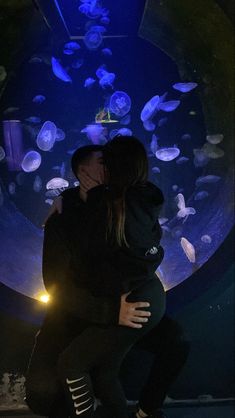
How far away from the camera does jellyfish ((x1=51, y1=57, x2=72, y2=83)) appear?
255 centimetres

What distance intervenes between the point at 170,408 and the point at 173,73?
1.87 metres

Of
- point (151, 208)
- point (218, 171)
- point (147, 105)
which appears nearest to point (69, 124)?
point (147, 105)

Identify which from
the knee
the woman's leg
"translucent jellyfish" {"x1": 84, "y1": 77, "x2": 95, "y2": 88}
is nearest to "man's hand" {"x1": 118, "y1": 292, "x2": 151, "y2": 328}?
the woman's leg

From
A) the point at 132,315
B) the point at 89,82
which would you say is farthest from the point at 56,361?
the point at 89,82

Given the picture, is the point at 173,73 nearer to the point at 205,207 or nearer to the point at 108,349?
the point at 205,207

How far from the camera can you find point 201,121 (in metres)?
2.66

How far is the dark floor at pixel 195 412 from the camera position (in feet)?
7.58

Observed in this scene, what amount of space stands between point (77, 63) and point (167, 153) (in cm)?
75

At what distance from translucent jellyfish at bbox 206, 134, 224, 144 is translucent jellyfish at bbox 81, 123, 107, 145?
618mm

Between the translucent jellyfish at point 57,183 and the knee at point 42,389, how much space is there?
116cm

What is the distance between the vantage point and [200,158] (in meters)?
2.71

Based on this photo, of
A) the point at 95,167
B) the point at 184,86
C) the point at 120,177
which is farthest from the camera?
the point at 184,86

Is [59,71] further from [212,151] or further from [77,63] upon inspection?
[212,151]

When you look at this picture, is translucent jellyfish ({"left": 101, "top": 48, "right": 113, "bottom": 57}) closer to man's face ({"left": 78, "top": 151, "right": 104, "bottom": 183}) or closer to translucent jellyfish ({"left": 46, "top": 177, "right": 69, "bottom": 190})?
translucent jellyfish ({"left": 46, "top": 177, "right": 69, "bottom": 190})
